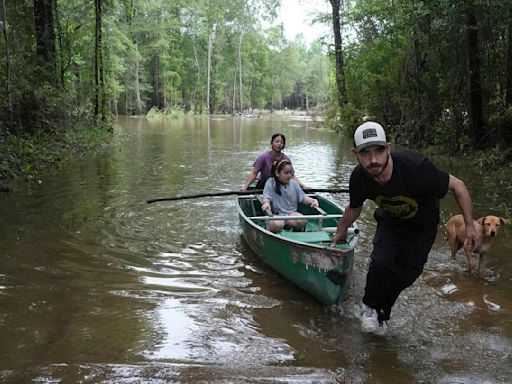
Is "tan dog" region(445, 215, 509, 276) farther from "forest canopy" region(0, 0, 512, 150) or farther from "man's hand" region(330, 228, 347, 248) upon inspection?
"forest canopy" region(0, 0, 512, 150)

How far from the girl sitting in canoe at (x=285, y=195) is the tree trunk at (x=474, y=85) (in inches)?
308

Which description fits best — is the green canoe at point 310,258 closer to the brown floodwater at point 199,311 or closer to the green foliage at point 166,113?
the brown floodwater at point 199,311

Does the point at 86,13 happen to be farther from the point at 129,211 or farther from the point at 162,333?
the point at 162,333

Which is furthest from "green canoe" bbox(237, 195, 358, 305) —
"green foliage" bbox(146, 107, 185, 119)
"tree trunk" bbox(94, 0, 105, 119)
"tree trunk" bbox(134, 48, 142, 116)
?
"tree trunk" bbox(134, 48, 142, 116)

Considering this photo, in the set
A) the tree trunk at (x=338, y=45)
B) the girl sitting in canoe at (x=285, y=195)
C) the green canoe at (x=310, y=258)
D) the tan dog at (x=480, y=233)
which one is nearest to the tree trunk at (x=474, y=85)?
the tan dog at (x=480, y=233)

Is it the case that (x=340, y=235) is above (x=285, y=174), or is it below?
below

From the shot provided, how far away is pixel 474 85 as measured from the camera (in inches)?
523

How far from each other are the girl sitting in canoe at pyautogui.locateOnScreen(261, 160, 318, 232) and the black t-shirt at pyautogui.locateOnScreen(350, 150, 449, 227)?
2863 mm

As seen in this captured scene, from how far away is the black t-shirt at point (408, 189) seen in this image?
3.70m

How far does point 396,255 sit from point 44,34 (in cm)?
1580

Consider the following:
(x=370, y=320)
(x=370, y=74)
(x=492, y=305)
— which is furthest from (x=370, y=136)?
(x=370, y=74)

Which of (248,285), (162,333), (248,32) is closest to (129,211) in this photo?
(248,285)

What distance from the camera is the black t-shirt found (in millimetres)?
3697

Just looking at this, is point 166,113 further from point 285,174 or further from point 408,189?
point 408,189
